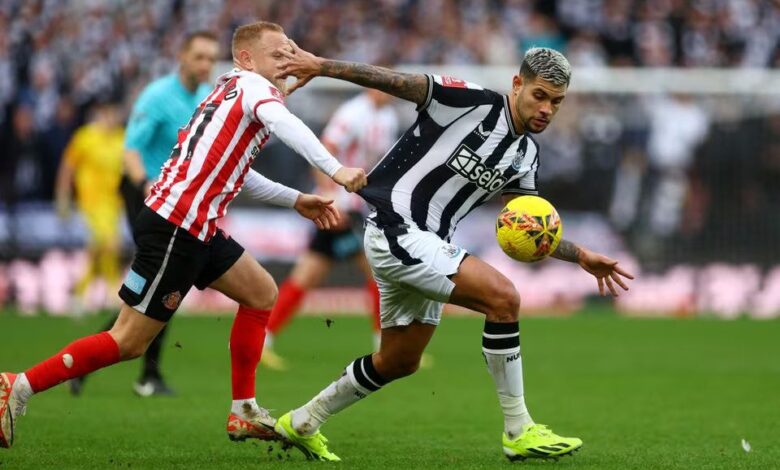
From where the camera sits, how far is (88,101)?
2008cm

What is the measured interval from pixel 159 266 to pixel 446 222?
154 cm

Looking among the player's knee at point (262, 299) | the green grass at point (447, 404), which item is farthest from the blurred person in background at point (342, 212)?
the player's knee at point (262, 299)

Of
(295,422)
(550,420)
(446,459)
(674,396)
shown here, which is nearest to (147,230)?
(295,422)

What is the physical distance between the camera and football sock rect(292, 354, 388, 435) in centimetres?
734

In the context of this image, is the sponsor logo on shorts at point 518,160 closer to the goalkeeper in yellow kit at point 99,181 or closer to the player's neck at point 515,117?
the player's neck at point 515,117

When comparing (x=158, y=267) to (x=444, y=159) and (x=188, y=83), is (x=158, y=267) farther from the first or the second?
(x=188, y=83)

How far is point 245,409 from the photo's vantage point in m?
7.45

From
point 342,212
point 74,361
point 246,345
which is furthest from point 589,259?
point 342,212

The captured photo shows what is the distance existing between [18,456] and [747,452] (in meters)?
3.92

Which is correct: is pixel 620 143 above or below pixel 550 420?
above

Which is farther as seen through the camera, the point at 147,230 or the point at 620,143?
the point at 620,143

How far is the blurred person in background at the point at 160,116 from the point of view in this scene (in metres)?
9.90

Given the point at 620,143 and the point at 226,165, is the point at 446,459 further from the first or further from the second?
the point at 620,143

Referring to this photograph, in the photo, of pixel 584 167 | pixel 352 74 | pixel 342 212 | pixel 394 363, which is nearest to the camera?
pixel 352 74
